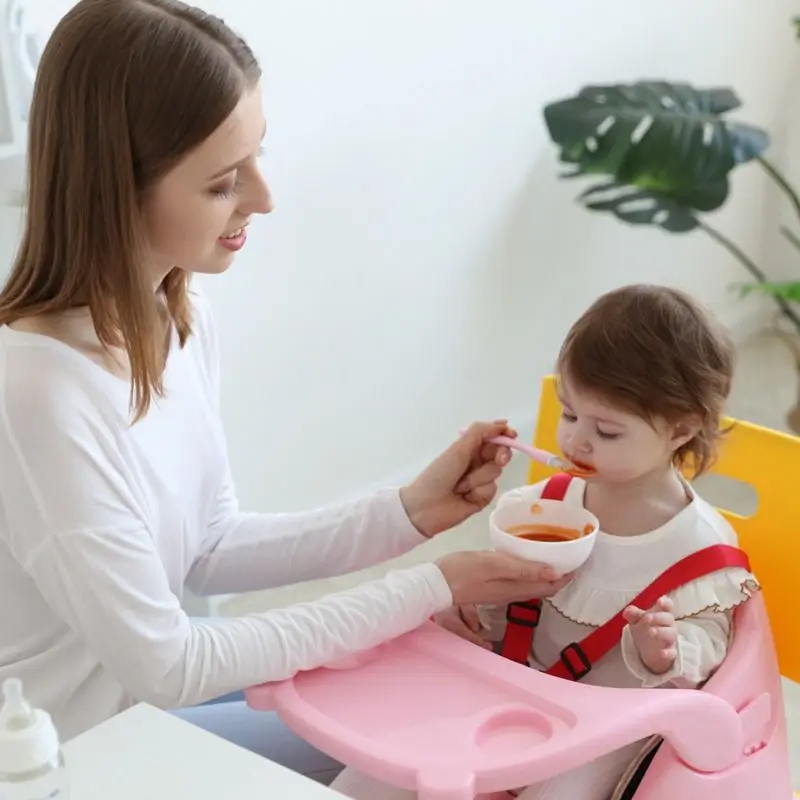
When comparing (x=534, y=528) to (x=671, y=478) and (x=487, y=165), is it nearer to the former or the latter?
(x=671, y=478)

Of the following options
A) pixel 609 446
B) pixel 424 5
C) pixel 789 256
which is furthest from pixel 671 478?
pixel 789 256

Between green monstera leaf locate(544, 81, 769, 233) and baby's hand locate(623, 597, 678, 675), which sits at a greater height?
green monstera leaf locate(544, 81, 769, 233)

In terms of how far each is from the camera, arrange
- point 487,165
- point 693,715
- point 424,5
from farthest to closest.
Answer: point 487,165 < point 424,5 < point 693,715

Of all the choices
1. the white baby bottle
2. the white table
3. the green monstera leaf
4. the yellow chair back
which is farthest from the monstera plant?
the white baby bottle

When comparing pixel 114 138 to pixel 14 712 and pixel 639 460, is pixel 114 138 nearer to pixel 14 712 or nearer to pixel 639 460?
pixel 14 712

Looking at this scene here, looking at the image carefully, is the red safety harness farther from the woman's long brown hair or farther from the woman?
the woman's long brown hair

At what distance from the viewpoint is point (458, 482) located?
1.29 metres

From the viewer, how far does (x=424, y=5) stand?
7.27 ft

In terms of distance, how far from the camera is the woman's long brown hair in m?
0.98

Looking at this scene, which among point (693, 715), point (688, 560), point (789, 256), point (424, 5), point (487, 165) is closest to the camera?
point (693, 715)

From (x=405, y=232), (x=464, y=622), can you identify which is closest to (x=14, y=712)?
(x=464, y=622)

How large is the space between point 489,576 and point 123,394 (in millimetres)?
371

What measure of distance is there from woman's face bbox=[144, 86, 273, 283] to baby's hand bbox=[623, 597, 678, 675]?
1.62 ft

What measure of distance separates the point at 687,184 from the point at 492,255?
47 centimetres
